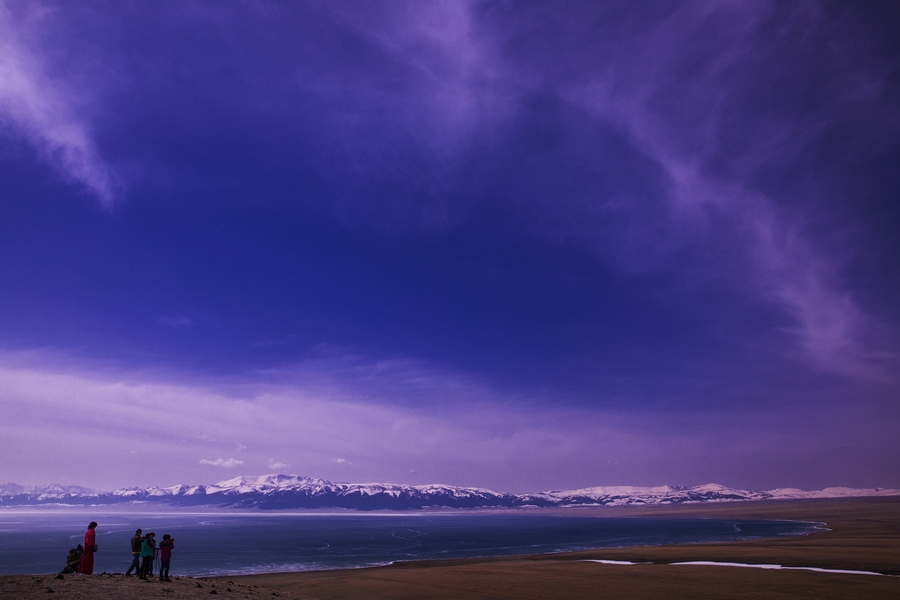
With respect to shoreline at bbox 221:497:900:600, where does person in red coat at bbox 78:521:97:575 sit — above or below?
above

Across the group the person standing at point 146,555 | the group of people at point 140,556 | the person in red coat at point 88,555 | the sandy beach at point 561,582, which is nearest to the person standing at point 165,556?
the group of people at point 140,556

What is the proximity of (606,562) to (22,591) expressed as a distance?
53.5 meters

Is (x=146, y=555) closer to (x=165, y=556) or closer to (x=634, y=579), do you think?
(x=165, y=556)

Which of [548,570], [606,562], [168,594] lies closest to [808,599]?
[548,570]

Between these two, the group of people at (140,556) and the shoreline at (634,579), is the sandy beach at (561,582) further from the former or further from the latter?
the group of people at (140,556)

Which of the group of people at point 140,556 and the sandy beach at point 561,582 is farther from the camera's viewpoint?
the group of people at point 140,556

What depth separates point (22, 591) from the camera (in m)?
18.7

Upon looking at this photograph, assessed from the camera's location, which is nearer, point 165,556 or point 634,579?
point 165,556

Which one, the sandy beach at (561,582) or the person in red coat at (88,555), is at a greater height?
the person in red coat at (88,555)

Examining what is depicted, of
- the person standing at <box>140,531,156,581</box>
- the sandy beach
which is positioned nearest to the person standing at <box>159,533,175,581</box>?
the person standing at <box>140,531,156,581</box>

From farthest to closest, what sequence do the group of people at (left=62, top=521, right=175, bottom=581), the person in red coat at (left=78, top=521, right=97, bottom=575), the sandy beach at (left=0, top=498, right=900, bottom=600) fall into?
the group of people at (left=62, top=521, right=175, bottom=581) < the person in red coat at (left=78, top=521, right=97, bottom=575) < the sandy beach at (left=0, top=498, right=900, bottom=600)

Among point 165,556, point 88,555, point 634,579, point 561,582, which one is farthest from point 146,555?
point 634,579

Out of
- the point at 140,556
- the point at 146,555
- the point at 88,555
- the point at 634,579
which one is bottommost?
the point at 634,579

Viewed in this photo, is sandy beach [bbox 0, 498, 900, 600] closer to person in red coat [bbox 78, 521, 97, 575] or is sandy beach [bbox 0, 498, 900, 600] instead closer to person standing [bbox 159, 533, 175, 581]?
person in red coat [bbox 78, 521, 97, 575]
